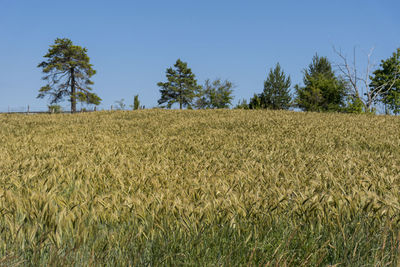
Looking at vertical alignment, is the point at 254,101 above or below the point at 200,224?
above

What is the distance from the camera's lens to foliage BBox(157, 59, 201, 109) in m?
74.8

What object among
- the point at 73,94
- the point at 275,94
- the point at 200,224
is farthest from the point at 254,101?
the point at 200,224

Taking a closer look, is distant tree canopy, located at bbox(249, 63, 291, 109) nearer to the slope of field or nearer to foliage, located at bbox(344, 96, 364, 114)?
foliage, located at bbox(344, 96, 364, 114)

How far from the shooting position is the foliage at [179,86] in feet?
245

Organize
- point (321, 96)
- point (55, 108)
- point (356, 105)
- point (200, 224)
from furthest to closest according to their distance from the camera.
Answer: point (55, 108) → point (321, 96) → point (356, 105) → point (200, 224)

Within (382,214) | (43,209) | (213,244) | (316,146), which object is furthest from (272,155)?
(43,209)

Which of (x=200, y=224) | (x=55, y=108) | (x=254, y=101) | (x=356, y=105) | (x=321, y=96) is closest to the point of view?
(x=200, y=224)

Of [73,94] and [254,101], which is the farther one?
[254,101]

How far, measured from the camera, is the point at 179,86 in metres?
75.7

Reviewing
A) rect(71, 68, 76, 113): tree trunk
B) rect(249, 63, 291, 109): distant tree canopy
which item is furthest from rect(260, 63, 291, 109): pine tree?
rect(71, 68, 76, 113): tree trunk

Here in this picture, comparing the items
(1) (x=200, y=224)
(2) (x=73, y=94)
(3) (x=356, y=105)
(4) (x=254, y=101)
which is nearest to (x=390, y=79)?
(3) (x=356, y=105)

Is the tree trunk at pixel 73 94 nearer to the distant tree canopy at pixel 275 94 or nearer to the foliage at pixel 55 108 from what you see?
the foliage at pixel 55 108

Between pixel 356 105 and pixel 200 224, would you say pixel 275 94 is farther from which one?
pixel 200 224

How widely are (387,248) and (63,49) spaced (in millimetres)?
62211
